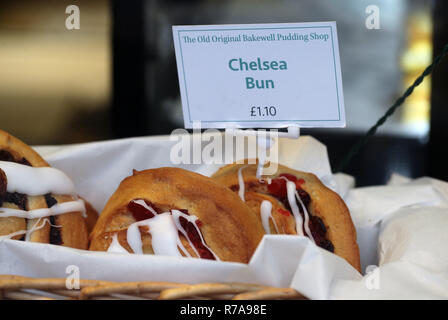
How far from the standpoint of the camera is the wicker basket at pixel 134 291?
26.1 inches

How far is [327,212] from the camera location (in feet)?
3.15

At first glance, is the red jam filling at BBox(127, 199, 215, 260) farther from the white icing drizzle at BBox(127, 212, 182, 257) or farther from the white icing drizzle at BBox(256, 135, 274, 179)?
the white icing drizzle at BBox(256, 135, 274, 179)

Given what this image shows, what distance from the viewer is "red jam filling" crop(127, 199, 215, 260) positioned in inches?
32.2

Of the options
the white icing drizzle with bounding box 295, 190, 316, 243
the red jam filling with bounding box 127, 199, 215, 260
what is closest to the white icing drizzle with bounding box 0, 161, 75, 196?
the red jam filling with bounding box 127, 199, 215, 260

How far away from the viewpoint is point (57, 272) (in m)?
0.78

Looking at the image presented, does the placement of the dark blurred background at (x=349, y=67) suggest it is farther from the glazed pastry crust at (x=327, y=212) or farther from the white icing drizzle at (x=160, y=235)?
the white icing drizzle at (x=160, y=235)

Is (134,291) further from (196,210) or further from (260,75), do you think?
(260,75)

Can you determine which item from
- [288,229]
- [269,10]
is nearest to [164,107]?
[269,10]

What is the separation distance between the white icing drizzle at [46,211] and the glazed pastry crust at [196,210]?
0.26ft

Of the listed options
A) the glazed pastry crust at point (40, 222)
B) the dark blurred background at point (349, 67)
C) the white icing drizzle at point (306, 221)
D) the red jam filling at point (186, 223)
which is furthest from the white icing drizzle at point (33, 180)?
the dark blurred background at point (349, 67)

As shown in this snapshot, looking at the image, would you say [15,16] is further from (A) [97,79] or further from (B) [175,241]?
(B) [175,241]

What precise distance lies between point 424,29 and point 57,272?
166 cm

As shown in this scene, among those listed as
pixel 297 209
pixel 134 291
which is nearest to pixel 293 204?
pixel 297 209

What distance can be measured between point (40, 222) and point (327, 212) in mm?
467
